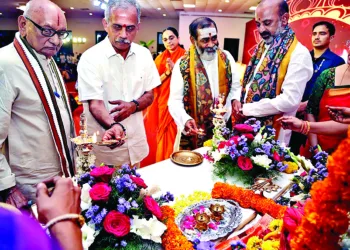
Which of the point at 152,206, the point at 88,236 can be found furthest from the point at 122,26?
the point at 88,236

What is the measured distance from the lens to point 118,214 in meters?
1.13

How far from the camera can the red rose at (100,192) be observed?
1.15 meters

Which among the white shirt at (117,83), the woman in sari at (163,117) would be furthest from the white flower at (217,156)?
the woman in sari at (163,117)

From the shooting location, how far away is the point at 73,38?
19219 millimetres

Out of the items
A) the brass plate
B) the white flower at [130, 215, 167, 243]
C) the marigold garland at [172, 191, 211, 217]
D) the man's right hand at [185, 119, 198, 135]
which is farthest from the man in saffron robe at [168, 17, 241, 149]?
the white flower at [130, 215, 167, 243]

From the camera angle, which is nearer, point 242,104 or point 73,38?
point 242,104

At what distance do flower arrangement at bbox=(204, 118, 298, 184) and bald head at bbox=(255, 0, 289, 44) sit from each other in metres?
1.22

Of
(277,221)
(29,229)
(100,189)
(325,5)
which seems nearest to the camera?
(29,229)

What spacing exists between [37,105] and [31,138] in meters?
0.21

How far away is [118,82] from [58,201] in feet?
5.62

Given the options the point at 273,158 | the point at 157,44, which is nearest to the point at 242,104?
the point at 273,158

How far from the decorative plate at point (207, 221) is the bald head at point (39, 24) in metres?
1.34

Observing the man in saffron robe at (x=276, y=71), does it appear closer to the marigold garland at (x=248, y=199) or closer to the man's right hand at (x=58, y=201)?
the marigold garland at (x=248, y=199)

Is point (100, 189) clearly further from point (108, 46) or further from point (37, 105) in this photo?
point (108, 46)
